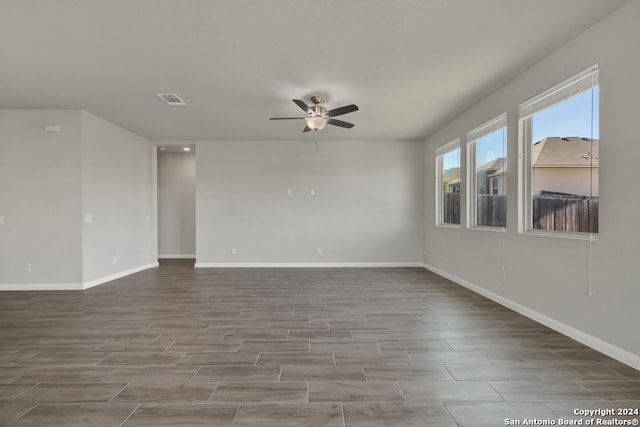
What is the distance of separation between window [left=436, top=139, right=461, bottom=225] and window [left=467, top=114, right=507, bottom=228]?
0.46 meters

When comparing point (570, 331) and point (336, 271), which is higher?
point (570, 331)

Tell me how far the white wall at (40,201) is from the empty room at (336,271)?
0.03m

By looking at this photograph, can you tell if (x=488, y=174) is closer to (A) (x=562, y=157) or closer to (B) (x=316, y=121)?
(A) (x=562, y=157)

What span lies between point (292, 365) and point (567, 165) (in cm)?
323

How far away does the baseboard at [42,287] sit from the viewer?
4801 millimetres

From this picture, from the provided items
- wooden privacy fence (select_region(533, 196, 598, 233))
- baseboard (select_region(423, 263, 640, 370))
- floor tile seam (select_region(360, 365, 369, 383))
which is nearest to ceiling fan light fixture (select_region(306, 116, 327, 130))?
wooden privacy fence (select_region(533, 196, 598, 233))

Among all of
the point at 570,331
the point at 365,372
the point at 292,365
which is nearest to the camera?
the point at 365,372

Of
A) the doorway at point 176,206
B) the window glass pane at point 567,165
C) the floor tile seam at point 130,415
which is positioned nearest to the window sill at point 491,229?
the window glass pane at point 567,165

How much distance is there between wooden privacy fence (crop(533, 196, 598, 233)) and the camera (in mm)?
2728

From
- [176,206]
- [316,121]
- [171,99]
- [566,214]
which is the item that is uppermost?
[171,99]

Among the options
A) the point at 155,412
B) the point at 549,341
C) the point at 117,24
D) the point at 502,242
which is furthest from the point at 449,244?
the point at 117,24

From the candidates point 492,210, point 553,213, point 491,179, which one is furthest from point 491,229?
point 553,213

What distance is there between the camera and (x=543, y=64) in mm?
3184

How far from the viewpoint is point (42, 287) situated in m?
4.82
